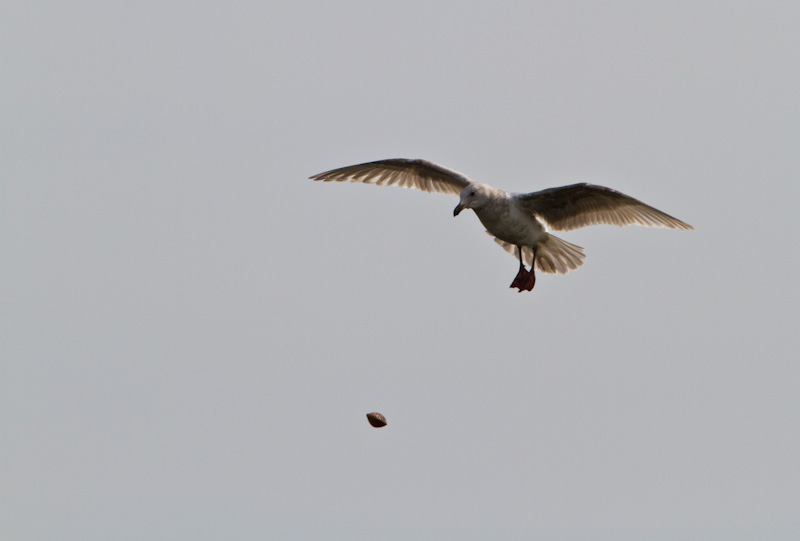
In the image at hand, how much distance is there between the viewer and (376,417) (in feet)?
47.4

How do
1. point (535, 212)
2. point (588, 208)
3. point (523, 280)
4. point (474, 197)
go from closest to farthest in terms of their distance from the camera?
point (474, 197), point (588, 208), point (535, 212), point (523, 280)

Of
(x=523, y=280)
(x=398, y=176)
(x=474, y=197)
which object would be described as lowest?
(x=523, y=280)

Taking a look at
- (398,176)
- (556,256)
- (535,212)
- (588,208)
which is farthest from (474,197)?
(398,176)

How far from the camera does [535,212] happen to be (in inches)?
611

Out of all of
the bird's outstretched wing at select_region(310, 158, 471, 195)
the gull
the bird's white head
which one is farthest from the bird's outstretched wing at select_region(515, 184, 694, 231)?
the bird's outstretched wing at select_region(310, 158, 471, 195)

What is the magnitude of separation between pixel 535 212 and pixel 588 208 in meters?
0.69

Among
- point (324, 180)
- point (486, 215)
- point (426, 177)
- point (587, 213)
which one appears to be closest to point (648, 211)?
point (587, 213)

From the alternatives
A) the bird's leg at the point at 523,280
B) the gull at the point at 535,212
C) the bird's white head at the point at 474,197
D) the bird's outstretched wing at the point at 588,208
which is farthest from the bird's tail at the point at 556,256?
the bird's white head at the point at 474,197

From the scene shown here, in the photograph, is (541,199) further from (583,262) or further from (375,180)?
(375,180)

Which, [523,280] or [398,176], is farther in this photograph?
[398,176]

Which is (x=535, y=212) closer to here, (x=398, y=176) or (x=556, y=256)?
(x=556, y=256)

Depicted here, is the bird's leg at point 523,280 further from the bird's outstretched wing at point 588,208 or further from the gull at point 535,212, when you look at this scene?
the bird's outstretched wing at point 588,208

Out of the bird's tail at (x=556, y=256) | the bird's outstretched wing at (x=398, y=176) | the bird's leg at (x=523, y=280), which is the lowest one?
the bird's leg at (x=523, y=280)

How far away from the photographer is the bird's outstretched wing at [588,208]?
14648mm
